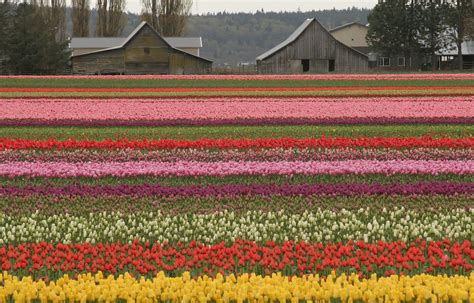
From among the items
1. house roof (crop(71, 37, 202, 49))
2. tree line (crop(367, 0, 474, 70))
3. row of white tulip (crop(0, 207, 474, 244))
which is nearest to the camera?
row of white tulip (crop(0, 207, 474, 244))

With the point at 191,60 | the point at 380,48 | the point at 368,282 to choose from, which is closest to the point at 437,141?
the point at 368,282

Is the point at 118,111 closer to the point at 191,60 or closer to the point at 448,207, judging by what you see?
the point at 448,207

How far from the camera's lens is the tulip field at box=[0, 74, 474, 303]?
7426mm

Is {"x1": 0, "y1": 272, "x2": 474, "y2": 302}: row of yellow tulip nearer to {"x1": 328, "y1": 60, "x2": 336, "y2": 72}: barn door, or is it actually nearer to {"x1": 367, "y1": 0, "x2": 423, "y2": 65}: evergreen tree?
{"x1": 328, "y1": 60, "x2": 336, "y2": 72}: barn door

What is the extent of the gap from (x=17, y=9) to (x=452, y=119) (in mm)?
50260

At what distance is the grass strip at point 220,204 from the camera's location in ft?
38.7

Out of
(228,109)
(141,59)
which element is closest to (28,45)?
(141,59)

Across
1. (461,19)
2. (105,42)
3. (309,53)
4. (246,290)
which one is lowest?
(246,290)

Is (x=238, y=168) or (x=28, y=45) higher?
(x=28, y=45)

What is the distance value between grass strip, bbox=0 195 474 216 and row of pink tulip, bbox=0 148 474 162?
366 cm

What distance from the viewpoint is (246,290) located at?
23.2 feet

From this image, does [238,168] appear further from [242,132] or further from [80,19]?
[80,19]

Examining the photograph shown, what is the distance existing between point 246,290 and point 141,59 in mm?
62529

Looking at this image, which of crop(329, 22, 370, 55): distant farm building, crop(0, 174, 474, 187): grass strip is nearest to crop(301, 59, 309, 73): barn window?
crop(329, 22, 370, 55): distant farm building
